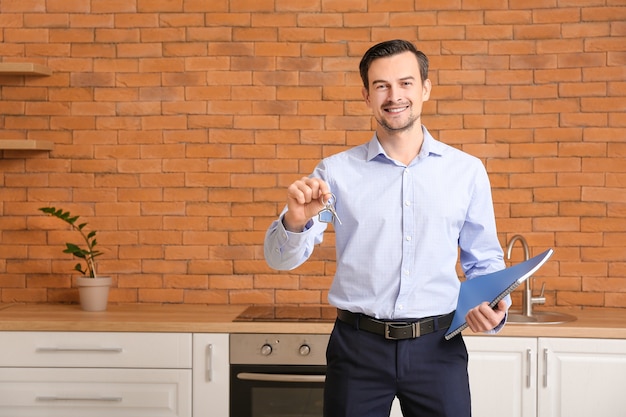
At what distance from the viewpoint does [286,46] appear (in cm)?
363

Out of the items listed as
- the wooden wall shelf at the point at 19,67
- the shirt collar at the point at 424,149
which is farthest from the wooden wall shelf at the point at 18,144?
the shirt collar at the point at 424,149

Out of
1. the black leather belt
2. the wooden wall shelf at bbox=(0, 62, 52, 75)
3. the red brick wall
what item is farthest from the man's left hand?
the wooden wall shelf at bbox=(0, 62, 52, 75)

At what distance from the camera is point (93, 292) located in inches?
134

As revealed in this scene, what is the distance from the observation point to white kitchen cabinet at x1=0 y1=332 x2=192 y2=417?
3.10 meters

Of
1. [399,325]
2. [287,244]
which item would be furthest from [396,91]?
[399,325]

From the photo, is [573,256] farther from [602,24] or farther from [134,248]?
[134,248]

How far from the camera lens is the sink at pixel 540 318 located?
319 cm

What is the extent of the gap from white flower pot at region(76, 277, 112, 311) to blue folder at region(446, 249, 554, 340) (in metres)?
1.85

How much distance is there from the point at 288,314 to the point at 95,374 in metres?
0.82

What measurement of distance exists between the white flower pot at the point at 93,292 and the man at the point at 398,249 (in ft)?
5.04

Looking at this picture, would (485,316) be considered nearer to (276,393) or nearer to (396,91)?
(396,91)

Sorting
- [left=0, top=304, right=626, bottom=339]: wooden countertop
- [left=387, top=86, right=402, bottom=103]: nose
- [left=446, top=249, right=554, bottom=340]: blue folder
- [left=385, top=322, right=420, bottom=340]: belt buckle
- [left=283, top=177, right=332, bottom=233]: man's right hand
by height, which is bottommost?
[left=0, top=304, right=626, bottom=339]: wooden countertop

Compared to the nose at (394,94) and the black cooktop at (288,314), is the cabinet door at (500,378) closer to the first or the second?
the black cooktop at (288,314)

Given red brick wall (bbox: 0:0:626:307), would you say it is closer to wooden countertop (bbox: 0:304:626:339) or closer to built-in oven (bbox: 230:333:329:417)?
wooden countertop (bbox: 0:304:626:339)
